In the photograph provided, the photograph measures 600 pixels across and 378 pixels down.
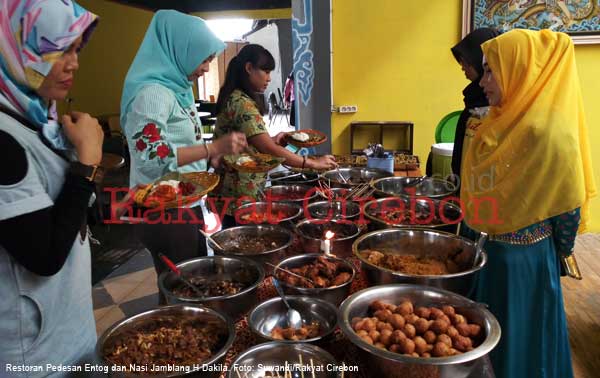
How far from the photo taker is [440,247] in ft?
5.31

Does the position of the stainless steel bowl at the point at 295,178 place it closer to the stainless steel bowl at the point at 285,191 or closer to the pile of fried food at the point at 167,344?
the stainless steel bowl at the point at 285,191

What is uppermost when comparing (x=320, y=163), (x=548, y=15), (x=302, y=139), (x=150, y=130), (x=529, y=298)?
(x=548, y=15)

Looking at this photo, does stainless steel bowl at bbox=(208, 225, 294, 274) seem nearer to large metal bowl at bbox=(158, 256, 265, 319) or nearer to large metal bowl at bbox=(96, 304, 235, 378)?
large metal bowl at bbox=(158, 256, 265, 319)

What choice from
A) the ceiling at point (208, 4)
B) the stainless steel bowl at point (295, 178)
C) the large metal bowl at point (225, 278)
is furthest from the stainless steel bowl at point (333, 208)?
the ceiling at point (208, 4)

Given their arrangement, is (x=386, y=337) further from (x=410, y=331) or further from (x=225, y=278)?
(x=225, y=278)

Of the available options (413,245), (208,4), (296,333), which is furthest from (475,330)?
(208,4)

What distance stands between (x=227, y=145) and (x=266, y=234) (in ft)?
1.53

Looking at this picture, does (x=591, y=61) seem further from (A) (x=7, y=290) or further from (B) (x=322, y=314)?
(A) (x=7, y=290)

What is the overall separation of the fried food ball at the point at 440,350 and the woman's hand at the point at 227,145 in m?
1.27

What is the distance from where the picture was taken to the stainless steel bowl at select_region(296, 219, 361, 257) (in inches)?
63.8

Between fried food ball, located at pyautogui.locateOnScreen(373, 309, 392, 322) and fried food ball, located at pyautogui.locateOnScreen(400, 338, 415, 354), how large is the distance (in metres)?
0.13

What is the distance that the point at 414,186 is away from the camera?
242cm

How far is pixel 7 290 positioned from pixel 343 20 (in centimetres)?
401

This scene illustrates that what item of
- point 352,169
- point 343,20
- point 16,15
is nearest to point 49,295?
point 16,15
